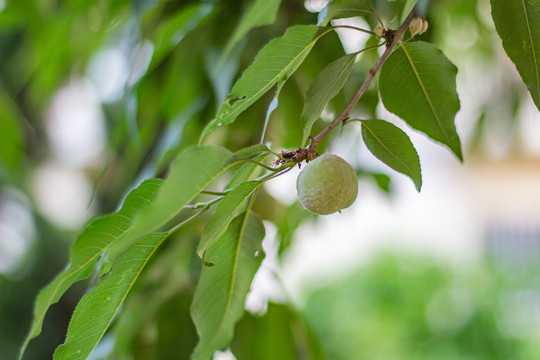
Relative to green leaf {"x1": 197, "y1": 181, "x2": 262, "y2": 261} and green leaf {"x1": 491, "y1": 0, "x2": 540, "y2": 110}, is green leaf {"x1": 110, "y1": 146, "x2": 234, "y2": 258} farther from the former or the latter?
green leaf {"x1": 491, "y1": 0, "x2": 540, "y2": 110}

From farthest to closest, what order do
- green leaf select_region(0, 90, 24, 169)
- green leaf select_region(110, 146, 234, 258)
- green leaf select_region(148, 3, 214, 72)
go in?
green leaf select_region(0, 90, 24, 169)
green leaf select_region(148, 3, 214, 72)
green leaf select_region(110, 146, 234, 258)

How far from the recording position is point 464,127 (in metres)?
2.11

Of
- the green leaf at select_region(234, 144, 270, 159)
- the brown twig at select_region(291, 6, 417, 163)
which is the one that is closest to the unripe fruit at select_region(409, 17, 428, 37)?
the brown twig at select_region(291, 6, 417, 163)

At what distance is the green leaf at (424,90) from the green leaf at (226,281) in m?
0.10

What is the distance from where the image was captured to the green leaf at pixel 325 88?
0.79 ft

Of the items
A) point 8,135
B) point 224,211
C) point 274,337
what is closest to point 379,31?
point 224,211

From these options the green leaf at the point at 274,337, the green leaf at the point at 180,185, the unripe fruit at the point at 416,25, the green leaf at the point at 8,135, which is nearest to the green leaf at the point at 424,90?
the unripe fruit at the point at 416,25

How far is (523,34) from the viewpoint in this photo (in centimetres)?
24

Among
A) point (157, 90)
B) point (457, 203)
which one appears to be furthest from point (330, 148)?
point (457, 203)

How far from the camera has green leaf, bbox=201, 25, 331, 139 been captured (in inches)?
9.3

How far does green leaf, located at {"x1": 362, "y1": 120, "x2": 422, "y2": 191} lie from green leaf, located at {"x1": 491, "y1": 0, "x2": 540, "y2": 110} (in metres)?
0.06

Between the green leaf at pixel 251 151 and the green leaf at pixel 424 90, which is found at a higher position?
the green leaf at pixel 251 151

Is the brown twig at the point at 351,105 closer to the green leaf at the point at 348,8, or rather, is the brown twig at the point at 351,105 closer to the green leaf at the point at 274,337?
the green leaf at the point at 348,8

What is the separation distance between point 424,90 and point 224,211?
132 mm
